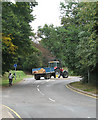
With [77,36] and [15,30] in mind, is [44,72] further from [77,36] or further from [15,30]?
[77,36]

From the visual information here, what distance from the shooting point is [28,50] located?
30.2 m

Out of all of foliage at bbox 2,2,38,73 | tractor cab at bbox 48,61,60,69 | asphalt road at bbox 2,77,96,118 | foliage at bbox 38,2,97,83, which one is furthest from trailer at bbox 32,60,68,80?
asphalt road at bbox 2,77,96,118

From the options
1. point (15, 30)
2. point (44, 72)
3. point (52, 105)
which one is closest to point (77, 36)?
point (15, 30)

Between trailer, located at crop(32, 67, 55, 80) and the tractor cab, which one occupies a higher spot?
the tractor cab

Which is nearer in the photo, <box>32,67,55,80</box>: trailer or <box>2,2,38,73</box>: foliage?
<box>2,2,38,73</box>: foliage

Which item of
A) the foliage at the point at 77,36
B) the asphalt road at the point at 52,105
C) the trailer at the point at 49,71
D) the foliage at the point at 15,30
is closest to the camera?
the asphalt road at the point at 52,105

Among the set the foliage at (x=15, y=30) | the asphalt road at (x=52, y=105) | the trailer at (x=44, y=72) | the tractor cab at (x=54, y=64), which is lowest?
the asphalt road at (x=52, y=105)

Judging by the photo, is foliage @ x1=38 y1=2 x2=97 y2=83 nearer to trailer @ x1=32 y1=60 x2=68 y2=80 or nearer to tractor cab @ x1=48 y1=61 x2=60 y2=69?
trailer @ x1=32 y1=60 x2=68 y2=80

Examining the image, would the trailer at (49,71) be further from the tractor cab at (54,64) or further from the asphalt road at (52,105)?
the asphalt road at (52,105)

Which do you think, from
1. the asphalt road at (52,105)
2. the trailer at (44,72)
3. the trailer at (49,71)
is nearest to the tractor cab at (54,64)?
the trailer at (49,71)

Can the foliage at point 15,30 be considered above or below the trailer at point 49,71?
above

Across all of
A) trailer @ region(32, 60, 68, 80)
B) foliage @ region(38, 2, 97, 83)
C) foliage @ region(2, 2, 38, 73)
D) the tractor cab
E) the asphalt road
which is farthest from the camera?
Result: the tractor cab

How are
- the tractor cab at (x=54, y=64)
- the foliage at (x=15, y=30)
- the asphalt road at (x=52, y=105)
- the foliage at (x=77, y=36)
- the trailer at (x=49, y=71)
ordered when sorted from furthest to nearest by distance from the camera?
the tractor cab at (x=54, y=64) → the trailer at (x=49, y=71) → the foliage at (x=15, y=30) → the foliage at (x=77, y=36) → the asphalt road at (x=52, y=105)

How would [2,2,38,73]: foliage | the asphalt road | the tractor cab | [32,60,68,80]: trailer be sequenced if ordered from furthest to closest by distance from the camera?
the tractor cab
[32,60,68,80]: trailer
[2,2,38,73]: foliage
the asphalt road
